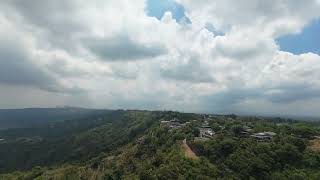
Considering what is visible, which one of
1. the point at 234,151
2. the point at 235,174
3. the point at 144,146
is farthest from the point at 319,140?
the point at 144,146

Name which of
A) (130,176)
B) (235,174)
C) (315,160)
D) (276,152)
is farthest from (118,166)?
(315,160)

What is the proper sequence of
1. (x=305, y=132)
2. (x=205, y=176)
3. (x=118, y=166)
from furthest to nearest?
(x=305, y=132) → (x=118, y=166) → (x=205, y=176)

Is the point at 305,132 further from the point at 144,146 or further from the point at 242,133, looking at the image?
the point at 144,146

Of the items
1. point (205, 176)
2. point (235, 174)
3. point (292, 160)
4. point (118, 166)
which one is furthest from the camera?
point (118, 166)

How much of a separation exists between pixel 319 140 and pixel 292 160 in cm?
2955

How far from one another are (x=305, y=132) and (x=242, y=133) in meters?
29.9

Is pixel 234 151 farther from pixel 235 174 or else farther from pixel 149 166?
pixel 149 166

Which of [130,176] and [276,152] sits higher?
[276,152]

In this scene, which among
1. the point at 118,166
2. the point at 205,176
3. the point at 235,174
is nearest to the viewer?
the point at 205,176

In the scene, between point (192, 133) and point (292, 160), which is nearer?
point (292, 160)

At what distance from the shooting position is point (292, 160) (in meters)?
150

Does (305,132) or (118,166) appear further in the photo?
(305,132)

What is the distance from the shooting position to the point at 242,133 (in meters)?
193

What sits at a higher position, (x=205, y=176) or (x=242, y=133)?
(x=242, y=133)
